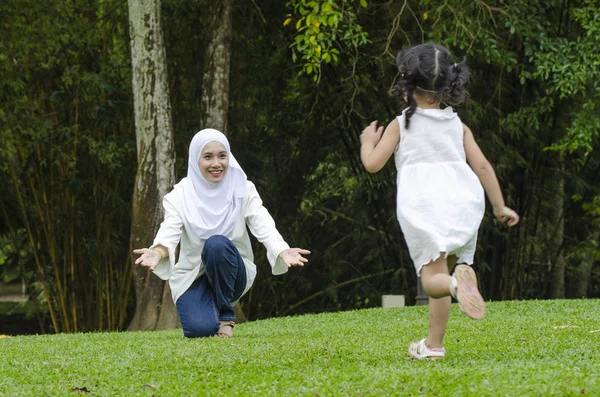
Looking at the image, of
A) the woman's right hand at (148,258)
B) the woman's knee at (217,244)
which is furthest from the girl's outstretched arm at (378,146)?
the woman's knee at (217,244)

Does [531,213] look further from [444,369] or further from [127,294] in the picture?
[444,369]

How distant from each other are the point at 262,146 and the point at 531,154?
3208 millimetres

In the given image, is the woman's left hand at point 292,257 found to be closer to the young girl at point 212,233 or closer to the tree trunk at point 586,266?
the young girl at point 212,233

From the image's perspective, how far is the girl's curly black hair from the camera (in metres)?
3.84

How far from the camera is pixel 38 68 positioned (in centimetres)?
1059

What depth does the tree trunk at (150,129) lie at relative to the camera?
895cm

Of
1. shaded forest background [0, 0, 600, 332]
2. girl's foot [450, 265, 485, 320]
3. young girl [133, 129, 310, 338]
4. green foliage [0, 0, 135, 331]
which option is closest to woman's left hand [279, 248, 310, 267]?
young girl [133, 129, 310, 338]

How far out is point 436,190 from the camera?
12.3ft

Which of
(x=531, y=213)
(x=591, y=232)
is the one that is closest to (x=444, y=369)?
(x=531, y=213)

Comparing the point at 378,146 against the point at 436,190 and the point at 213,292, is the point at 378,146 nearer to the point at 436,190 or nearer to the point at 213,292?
the point at 436,190

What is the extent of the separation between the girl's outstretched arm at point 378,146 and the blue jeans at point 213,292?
179 cm

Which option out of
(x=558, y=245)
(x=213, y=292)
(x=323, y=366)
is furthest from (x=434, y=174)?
(x=558, y=245)

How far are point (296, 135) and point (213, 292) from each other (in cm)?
648

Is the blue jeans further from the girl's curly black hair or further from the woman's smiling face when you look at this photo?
the girl's curly black hair
